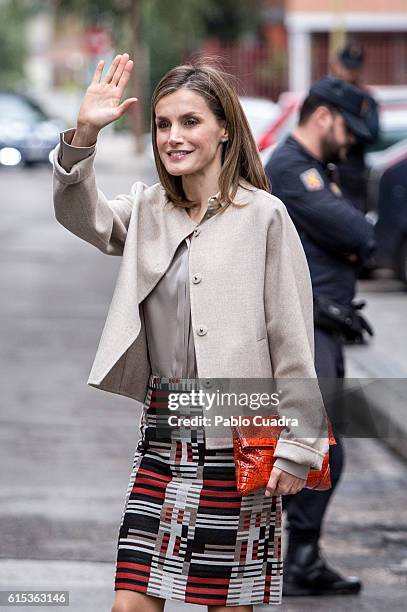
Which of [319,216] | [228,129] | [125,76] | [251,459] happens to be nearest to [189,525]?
[251,459]

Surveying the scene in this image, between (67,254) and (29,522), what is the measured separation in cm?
1133

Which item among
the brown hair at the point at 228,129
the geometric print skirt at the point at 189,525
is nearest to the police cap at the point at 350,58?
the brown hair at the point at 228,129

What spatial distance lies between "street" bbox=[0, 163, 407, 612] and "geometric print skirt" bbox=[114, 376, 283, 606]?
5.25 feet

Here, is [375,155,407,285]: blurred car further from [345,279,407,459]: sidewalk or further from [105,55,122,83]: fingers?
[105,55,122,83]: fingers

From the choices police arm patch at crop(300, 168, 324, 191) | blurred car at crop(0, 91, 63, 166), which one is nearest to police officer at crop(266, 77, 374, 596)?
police arm patch at crop(300, 168, 324, 191)

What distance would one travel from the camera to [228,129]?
4.04 metres

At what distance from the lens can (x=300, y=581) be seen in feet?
19.0

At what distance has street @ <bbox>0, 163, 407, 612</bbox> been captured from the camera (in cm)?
591

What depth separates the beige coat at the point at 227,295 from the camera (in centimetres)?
389

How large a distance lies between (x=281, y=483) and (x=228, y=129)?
35.8 inches

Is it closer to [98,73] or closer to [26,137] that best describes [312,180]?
[98,73]

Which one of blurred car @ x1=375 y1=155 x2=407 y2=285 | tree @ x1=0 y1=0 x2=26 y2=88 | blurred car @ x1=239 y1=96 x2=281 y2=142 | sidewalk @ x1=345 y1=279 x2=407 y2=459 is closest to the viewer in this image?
sidewalk @ x1=345 y1=279 x2=407 y2=459

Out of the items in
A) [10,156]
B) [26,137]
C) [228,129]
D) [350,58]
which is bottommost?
[10,156]

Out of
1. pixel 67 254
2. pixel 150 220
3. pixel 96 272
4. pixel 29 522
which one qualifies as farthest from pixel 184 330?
pixel 67 254
